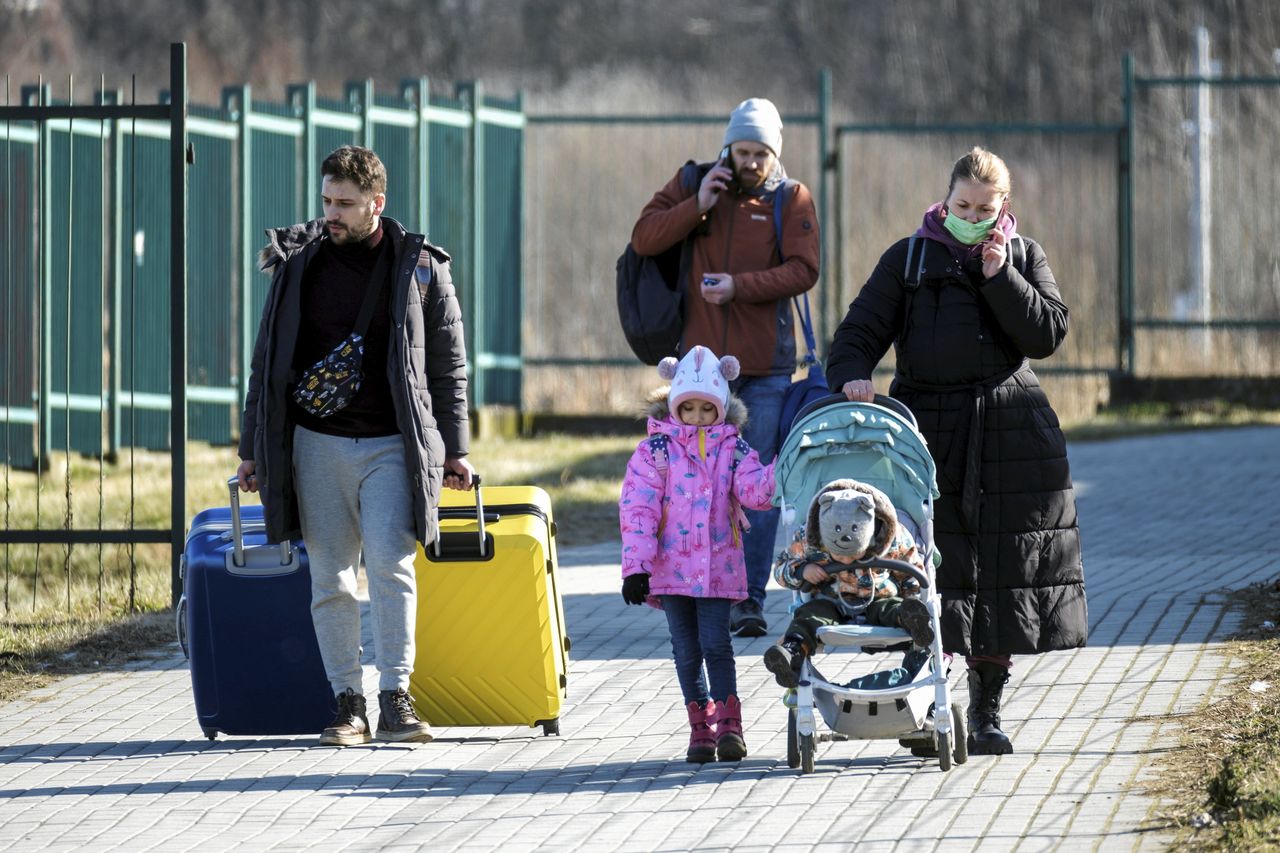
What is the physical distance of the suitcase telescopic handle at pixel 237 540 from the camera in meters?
6.41

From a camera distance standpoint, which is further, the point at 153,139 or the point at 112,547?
the point at 153,139

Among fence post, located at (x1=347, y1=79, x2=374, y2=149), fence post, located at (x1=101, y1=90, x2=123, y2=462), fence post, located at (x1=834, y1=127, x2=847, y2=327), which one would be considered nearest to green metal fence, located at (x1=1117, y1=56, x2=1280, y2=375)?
fence post, located at (x1=834, y1=127, x2=847, y2=327)

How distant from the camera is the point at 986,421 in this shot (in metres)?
6.09

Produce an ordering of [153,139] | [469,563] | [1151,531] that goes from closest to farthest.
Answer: [469,563] < [1151,531] < [153,139]

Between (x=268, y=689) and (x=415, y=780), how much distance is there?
29.7 inches

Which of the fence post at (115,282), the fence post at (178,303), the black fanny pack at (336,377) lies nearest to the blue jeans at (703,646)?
the black fanny pack at (336,377)

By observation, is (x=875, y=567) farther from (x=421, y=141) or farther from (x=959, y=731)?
(x=421, y=141)

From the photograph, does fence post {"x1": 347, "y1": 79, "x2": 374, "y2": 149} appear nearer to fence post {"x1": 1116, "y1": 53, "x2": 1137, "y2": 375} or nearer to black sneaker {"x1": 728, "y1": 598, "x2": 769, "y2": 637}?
fence post {"x1": 1116, "y1": 53, "x2": 1137, "y2": 375}

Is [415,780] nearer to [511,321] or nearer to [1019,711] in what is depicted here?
[1019,711]

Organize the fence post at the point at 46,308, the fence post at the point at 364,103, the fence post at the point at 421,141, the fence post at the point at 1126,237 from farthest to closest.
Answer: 1. the fence post at the point at 1126,237
2. the fence post at the point at 421,141
3. the fence post at the point at 364,103
4. the fence post at the point at 46,308

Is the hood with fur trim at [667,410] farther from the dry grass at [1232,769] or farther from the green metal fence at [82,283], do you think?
the green metal fence at [82,283]

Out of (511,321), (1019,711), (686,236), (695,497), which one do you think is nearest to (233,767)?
(695,497)

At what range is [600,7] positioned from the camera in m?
45.7

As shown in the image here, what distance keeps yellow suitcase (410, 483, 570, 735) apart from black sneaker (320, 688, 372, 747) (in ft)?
0.72
